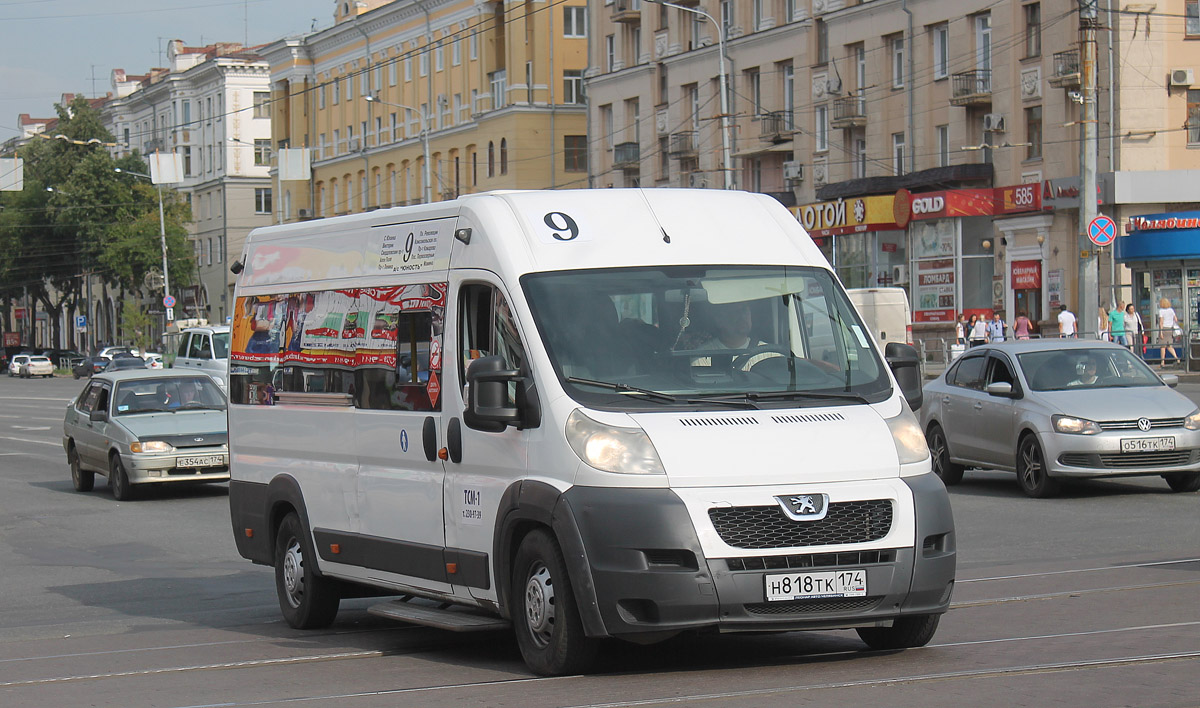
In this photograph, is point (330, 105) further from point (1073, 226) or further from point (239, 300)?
point (239, 300)

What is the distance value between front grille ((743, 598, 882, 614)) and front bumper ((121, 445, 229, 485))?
1466cm

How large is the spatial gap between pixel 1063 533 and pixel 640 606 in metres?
7.56

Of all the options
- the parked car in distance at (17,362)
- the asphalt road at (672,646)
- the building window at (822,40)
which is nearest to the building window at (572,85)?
the building window at (822,40)

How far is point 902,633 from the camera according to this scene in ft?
27.1

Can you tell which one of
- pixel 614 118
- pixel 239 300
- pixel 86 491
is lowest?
pixel 86 491

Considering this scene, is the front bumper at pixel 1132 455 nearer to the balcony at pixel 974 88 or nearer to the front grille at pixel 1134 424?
the front grille at pixel 1134 424

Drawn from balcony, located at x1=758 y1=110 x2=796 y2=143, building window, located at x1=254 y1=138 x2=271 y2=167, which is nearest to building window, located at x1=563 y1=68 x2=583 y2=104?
balcony, located at x1=758 y1=110 x2=796 y2=143

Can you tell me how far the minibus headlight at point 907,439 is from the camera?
7777 mm

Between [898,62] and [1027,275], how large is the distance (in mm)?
9155

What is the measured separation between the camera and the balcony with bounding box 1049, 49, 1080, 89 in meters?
45.3

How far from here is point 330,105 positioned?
96438 mm

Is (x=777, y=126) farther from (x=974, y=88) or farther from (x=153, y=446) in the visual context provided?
(x=153, y=446)

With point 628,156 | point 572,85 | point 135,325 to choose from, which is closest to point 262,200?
point 135,325

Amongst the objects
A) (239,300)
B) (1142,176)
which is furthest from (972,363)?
(1142,176)
